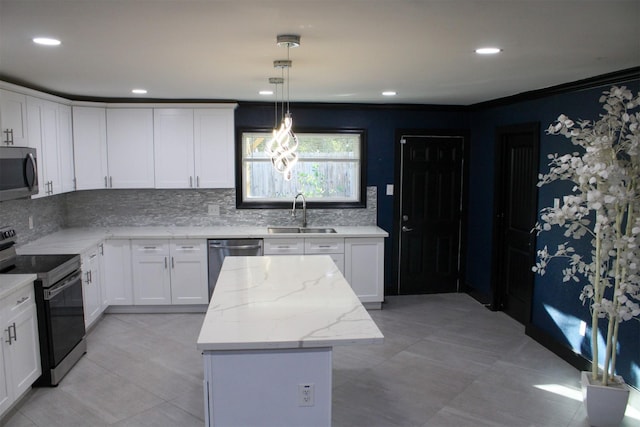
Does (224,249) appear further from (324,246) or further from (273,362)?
(273,362)

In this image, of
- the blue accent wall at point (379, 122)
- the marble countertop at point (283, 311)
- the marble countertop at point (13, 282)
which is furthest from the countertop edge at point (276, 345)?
the blue accent wall at point (379, 122)

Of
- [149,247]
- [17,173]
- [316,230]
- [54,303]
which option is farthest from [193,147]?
[54,303]

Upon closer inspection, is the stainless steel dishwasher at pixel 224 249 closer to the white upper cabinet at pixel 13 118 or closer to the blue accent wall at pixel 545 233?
the white upper cabinet at pixel 13 118

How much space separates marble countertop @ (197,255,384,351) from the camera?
2.34 m

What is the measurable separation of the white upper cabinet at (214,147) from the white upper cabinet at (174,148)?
74 mm

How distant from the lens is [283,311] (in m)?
2.74

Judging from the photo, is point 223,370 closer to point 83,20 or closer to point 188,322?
point 83,20

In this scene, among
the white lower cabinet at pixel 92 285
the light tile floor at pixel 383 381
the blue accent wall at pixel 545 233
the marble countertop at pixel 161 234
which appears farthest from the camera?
the marble countertop at pixel 161 234

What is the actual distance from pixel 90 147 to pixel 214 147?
4.26ft

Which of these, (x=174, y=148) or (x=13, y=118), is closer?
(x=13, y=118)

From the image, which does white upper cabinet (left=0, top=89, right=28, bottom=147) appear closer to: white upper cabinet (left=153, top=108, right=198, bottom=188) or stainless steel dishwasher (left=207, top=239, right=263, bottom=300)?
white upper cabinet (left=153, top=108, right=198, bottom=188)

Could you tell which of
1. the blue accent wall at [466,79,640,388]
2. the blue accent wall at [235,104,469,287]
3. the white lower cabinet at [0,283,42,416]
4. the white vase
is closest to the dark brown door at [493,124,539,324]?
the blue accent wall at [466,79,640,388]

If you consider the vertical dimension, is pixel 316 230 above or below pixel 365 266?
above

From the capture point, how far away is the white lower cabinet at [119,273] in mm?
5273
